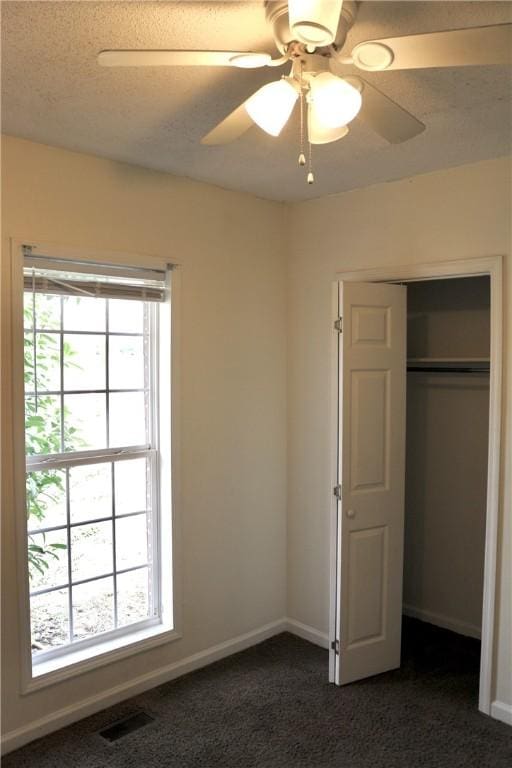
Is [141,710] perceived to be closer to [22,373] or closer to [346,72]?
[22,373]

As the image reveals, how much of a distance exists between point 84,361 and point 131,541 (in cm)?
98

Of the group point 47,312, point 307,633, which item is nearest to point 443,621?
point 307,633

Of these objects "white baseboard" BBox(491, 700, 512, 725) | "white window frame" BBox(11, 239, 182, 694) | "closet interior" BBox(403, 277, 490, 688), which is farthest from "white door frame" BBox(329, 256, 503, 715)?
"white window frame" BBox(11, 239, 182, 694)

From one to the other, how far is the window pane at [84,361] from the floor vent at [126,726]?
1.57 metres

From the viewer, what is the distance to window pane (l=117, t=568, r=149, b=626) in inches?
123

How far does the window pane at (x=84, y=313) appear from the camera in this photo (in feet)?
9.45

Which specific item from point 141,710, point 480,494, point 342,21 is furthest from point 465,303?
point 141,710

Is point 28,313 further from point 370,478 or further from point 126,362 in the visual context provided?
point 370,478

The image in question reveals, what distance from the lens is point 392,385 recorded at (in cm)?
325

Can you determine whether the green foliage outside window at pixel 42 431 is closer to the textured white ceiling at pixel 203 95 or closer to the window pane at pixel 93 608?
the window pane at pixel 93 608

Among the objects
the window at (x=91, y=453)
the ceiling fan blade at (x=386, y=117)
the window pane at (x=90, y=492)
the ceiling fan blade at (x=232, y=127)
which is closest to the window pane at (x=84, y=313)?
the window at (x=91, y=453)

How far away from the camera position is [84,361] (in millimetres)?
2947

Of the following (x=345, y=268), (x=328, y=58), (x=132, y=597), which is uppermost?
(x=328, y=58)

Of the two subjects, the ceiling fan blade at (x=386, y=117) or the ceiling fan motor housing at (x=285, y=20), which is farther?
the ceiling fan blade at (x=386, y=117)
